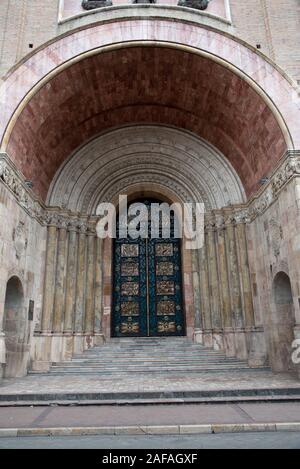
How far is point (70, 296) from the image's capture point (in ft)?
33.0

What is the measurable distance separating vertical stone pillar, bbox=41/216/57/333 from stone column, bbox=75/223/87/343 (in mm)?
760

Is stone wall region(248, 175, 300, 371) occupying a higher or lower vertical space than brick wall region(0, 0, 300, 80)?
lower

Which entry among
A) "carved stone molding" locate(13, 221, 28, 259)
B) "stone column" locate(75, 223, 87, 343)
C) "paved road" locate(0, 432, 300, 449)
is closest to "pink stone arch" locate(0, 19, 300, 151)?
"carved stone molding" locate(13, 221, 28, 259)

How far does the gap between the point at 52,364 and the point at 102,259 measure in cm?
349

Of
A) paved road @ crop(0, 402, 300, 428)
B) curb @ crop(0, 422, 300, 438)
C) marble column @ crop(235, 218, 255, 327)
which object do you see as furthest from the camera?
marble column @ crop(235, 218, 255, 327)

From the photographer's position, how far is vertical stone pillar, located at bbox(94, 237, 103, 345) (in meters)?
10.3

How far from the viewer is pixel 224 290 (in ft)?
33.1

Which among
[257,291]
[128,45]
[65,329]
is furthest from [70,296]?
[128,45]

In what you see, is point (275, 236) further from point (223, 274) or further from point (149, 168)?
point (149, 168)

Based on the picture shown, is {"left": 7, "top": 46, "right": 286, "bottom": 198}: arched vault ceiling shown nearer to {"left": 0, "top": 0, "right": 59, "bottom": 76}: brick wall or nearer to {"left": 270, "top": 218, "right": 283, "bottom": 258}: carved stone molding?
{"left": 0, "top": 0, "right": 59, "bottom": 76}: brick wall

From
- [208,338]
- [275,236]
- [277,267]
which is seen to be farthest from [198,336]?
[275,236]

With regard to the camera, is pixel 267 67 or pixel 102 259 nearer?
pixel 267 67

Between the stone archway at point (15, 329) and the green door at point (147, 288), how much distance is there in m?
3.00
